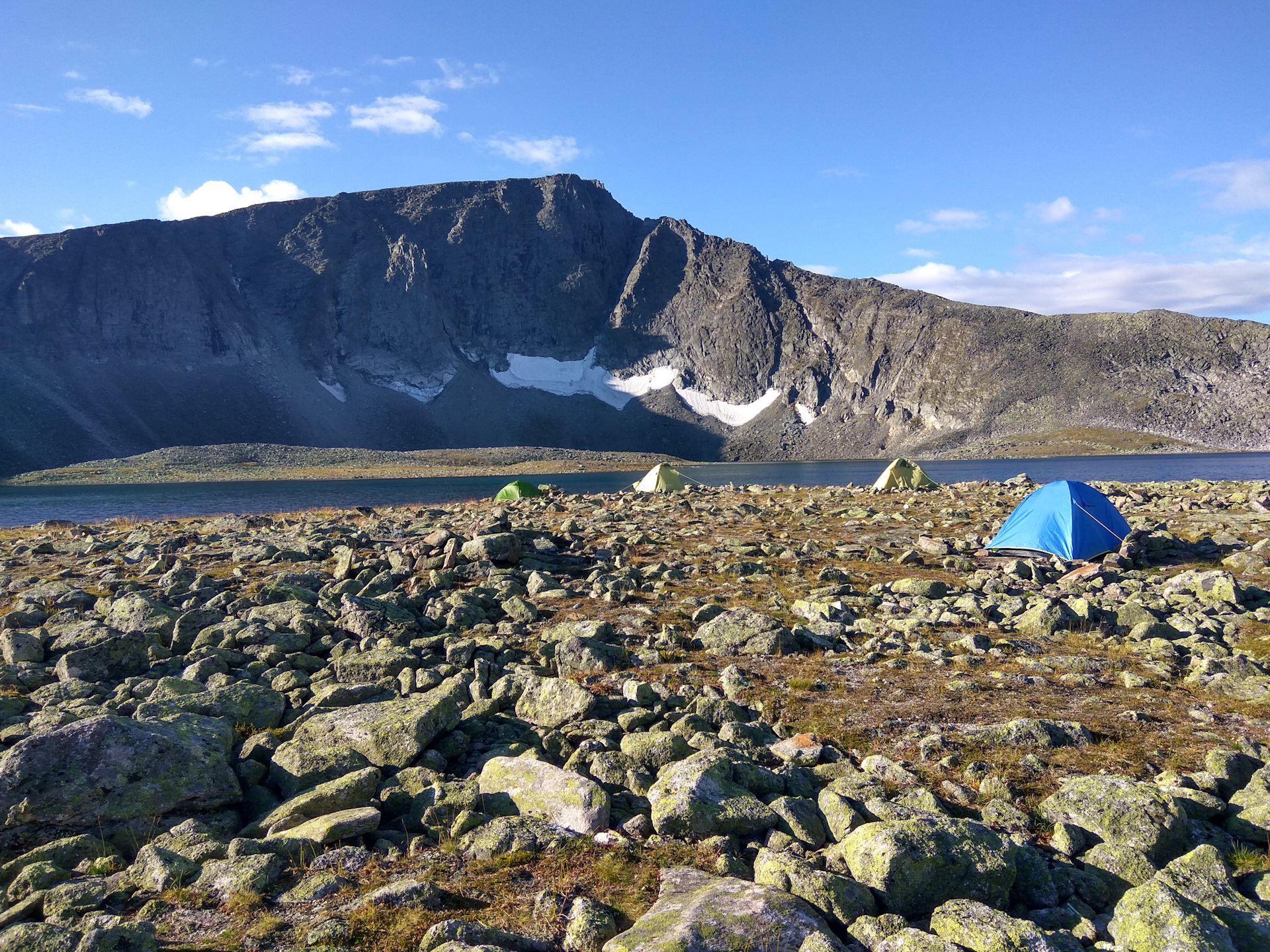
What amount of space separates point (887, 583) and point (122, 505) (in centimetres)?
7246

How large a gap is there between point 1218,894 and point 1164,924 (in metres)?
0.93

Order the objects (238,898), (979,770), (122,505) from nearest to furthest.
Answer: (238,898)
(979,770)
(122,505)

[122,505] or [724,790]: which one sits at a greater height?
[724,790]

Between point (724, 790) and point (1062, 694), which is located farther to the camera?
point (1062, 694)

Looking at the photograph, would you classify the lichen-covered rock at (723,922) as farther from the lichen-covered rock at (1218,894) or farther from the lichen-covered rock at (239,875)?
the lichen-covered rock at (239,875)

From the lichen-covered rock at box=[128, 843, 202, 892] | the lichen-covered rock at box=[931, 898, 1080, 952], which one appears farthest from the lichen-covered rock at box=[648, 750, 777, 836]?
the lichen-covered rock at box=[128, 843, 202, 892]

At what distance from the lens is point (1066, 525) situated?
17797mm

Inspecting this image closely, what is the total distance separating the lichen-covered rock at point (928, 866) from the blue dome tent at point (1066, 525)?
14.6 metres

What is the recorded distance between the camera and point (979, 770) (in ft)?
23.0

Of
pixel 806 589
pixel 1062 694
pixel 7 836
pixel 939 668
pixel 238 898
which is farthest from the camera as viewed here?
pixel 806 589

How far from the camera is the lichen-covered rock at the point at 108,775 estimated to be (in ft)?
20.8

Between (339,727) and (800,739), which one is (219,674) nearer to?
(339,727)

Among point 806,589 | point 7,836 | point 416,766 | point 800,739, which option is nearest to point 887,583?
point 806,589

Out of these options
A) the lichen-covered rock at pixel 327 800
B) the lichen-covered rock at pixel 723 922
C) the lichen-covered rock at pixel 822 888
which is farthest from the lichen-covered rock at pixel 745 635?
the lichen-covered rock at pixel 723 922
